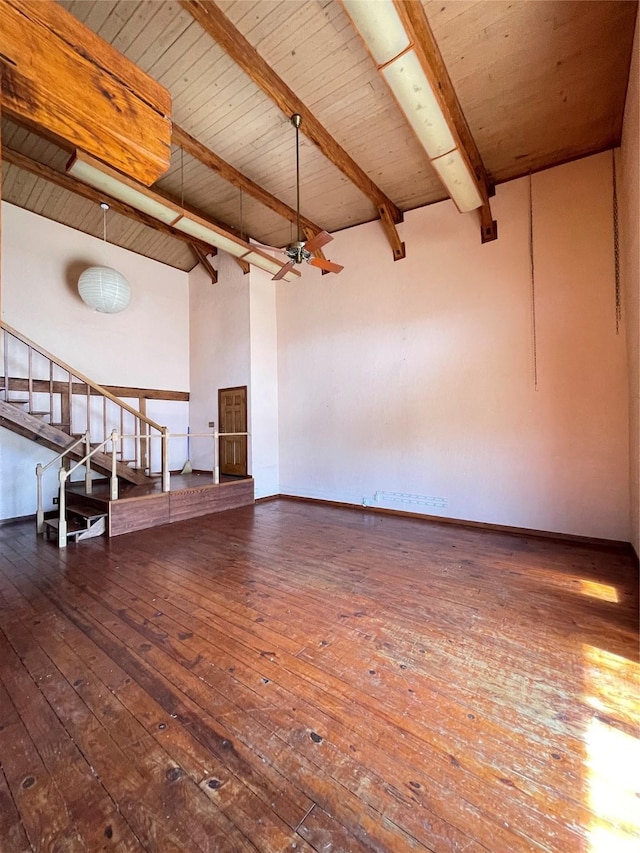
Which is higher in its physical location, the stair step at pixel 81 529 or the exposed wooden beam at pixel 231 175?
the exposed wooden beam at pixel 231 175

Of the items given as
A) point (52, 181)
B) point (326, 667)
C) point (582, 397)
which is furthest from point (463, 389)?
point (52, 181)

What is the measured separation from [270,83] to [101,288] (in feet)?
Answer: 11.2

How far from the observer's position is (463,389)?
196 inches

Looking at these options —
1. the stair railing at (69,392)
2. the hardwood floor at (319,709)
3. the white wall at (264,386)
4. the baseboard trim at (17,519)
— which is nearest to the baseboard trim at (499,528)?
the hardwood floor at (319,709)

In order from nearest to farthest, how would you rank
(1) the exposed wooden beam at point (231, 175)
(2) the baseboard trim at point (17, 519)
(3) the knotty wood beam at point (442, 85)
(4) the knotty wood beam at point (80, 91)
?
(4) the knotty wood beam at point (80, 91)
(3) the knotty wood beam at point (442, 85)
(1) the exposed wooden beam at point (231, 175)
(2) the baseboard trim at point (17, 519)

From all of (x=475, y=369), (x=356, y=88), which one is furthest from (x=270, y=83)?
(x=475, y=369)

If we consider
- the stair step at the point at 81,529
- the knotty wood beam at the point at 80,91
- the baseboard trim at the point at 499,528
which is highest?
the knotty wood beam at the point at 80,91

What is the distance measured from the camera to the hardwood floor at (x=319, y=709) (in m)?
1.34

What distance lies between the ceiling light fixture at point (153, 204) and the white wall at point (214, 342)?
128cm

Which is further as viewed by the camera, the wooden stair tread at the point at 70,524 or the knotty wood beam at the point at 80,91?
the wooden stair tread at the point at 70,524

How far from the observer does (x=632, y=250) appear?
10.6ft

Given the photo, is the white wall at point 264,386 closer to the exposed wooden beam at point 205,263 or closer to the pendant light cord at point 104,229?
the exposed wooden beam at point 205,263

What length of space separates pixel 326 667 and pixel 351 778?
64 cm

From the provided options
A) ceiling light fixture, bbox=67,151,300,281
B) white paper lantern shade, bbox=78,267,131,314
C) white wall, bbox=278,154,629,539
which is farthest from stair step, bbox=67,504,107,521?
ceiling light fixture, bbox=67,151,300,281
